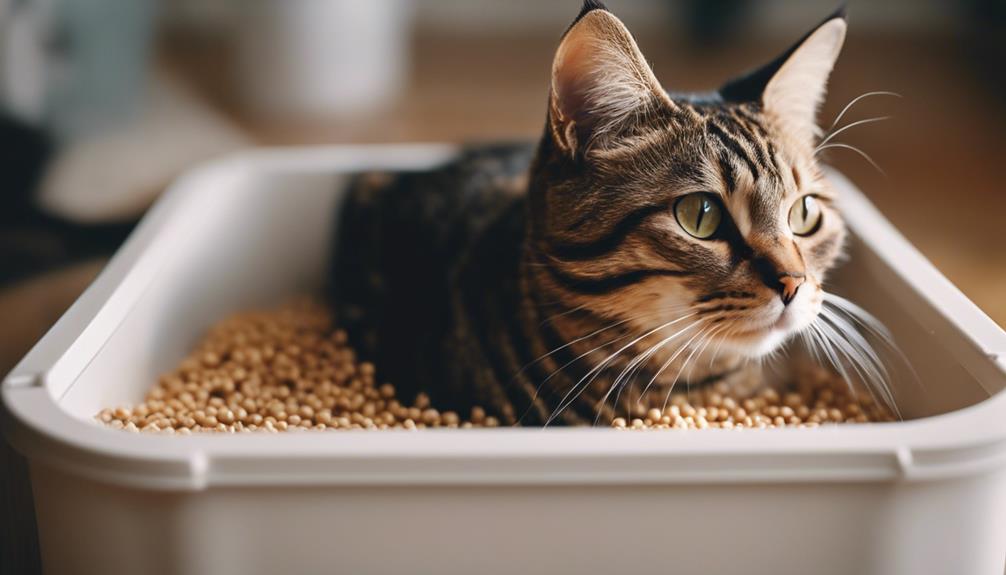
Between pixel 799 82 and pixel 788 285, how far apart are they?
271mm

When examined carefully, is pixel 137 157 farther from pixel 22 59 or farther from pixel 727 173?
pixel 727 173

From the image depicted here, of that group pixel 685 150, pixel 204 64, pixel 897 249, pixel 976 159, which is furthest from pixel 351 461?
pixel 204 64

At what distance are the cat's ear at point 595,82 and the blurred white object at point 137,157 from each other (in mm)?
1363

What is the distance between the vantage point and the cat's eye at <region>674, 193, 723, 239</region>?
98 centimetres

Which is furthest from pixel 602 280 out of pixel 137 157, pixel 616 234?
pixel 137 157

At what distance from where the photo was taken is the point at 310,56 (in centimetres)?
284

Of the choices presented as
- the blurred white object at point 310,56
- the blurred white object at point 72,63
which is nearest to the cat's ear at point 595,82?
the blurred white object at point 72,63

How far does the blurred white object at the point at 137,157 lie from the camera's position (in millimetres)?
2062

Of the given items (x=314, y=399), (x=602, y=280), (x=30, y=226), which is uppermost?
A: (x=602, y=280)

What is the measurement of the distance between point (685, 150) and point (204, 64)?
2612 millimetres

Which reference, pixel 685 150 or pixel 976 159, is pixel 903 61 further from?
pixel 685 150

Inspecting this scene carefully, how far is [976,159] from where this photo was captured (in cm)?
236

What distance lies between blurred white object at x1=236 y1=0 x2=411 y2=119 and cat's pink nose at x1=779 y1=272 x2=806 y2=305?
2129 millimetres

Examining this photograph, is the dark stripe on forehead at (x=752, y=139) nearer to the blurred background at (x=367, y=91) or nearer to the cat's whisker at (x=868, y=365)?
the cat's whisker at (x=868, y=365)
